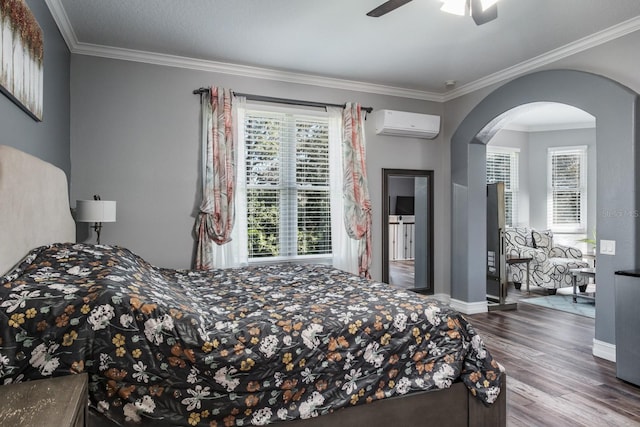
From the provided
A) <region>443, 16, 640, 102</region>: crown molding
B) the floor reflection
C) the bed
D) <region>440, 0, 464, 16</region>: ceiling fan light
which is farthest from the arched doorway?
the bed

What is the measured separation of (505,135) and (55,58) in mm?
7091

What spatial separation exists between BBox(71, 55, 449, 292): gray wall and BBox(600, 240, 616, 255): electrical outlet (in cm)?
369

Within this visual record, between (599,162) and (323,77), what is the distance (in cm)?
291

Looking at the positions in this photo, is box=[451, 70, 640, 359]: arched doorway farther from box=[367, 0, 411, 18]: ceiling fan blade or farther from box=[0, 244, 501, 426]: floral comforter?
box=[367, 0, 411, 18]: ceiling fan blade

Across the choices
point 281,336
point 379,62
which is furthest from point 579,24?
point 281,336

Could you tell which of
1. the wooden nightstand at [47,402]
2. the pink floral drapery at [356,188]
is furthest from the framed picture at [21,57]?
the pink floral drapery at [356,188]

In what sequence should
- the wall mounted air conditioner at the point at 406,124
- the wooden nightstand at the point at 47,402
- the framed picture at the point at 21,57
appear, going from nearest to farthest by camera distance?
the wooden nightstand at the point at 47,402, the framed picture at the point at 21,57, the wall mounted air conditioner at the point at 406,124

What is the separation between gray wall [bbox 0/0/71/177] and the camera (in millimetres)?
2222

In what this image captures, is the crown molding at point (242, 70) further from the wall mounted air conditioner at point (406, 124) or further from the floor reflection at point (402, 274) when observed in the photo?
the floor reflection at point (402, 274)

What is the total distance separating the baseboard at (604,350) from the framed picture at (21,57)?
15.1 ft

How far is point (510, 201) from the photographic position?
7.68 meters

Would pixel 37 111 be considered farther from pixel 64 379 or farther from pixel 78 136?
pixel 64 379

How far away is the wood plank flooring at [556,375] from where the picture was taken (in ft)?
8.23

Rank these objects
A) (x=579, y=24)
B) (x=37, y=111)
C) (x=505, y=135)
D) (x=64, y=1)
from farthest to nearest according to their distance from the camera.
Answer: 1. (x=505, y=135)
2. (x=579, y=24)
3. (x=64, y=1)
4. (x=37, y=111)
